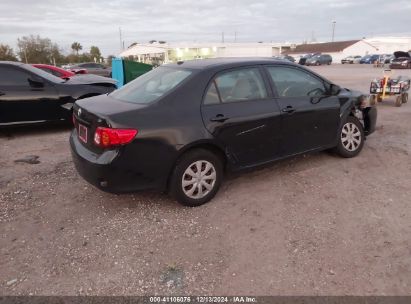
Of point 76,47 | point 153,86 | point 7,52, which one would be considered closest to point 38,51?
point 7,52

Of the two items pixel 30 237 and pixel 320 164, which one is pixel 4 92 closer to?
pixel 30 237

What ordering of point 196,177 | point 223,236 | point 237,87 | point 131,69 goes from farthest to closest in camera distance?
point 131,69
point 237,87
point 196,177
point 223,236

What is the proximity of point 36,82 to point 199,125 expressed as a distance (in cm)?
466

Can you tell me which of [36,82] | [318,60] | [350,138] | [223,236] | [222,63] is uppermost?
[222,63]

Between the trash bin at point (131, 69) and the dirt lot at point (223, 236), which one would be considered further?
the trash bin at point (131, 69)

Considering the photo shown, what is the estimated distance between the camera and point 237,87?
13.8 feet

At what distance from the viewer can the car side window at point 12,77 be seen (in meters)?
6.89

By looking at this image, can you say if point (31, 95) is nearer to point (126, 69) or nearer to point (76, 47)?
point (126, 69)

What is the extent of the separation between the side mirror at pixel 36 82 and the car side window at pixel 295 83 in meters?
4.73

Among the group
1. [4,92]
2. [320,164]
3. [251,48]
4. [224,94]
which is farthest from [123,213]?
[251,48]

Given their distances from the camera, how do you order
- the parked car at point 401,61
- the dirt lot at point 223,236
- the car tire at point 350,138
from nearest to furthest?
the dirt lot at point 223,236
the car tire at point 350,138
the parked car at point 401,61

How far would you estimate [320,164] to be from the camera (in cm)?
516

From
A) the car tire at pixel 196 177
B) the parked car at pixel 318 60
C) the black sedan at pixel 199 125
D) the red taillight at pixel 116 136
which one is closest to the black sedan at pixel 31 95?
the black sedan at pixel 199 125

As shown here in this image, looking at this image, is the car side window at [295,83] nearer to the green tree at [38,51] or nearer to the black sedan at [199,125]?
the black sedan at [199,125]
